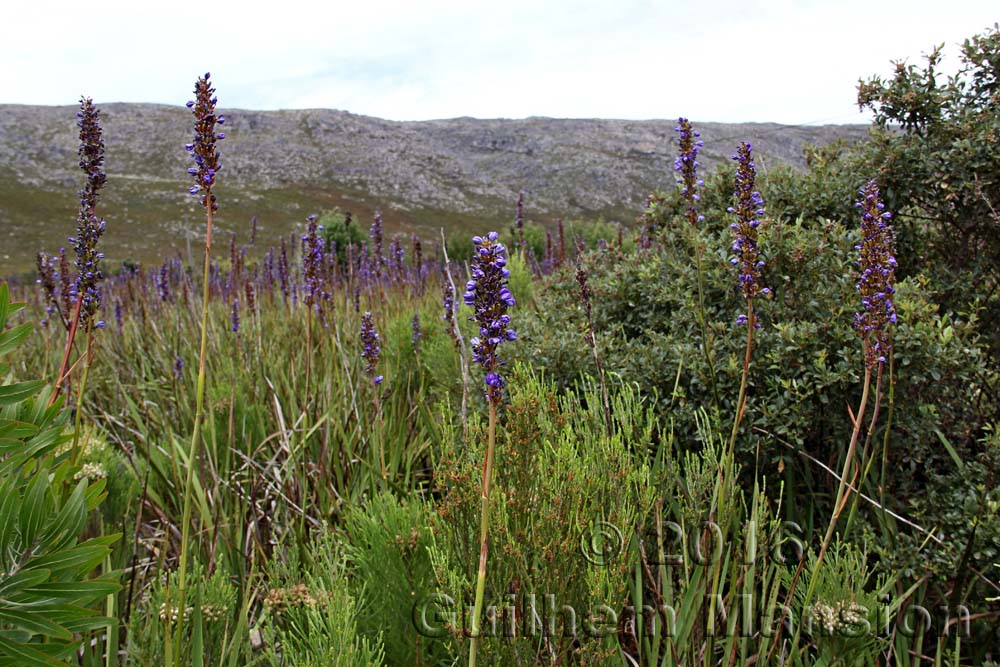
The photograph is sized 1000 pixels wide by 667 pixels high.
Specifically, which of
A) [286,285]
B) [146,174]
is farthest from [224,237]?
[286,285]

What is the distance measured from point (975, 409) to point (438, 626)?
2752 mm

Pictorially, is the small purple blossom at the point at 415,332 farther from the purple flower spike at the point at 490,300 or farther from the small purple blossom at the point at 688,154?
the purple flower spike at the point at 490,300

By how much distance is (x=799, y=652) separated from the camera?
2.06m

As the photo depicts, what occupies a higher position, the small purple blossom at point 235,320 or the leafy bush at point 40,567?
the leafy bush at point 40,567

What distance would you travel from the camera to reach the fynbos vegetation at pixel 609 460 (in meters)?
1.65

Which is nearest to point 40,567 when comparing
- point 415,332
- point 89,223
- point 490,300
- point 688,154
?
point 490,300

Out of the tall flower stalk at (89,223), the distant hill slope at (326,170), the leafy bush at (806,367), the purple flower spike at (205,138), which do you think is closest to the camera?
the purple flower spike at (205,138)

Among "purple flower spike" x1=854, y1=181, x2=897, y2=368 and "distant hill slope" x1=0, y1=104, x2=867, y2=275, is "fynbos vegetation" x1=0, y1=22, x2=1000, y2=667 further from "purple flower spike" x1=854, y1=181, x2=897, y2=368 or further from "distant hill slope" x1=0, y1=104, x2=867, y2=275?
"distant hill slope" x1=0, y1=104, x2=867, y2=275

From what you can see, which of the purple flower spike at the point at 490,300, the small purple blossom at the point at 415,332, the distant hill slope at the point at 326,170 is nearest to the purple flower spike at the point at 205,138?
the purple flower spike at the point at 490,300

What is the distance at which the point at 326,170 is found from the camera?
109375mm

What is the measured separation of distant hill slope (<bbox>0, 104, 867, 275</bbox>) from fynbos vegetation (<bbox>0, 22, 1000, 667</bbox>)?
63.7 metres

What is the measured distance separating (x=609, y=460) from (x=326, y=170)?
114730 millimetres

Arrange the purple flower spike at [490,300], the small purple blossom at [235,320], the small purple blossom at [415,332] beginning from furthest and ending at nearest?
1. the small purple blossom at [235,320]
2. the small purple blossom at [415,332]
3. the purple flower spike at [490,300]

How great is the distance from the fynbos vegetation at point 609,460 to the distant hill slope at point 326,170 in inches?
2509
